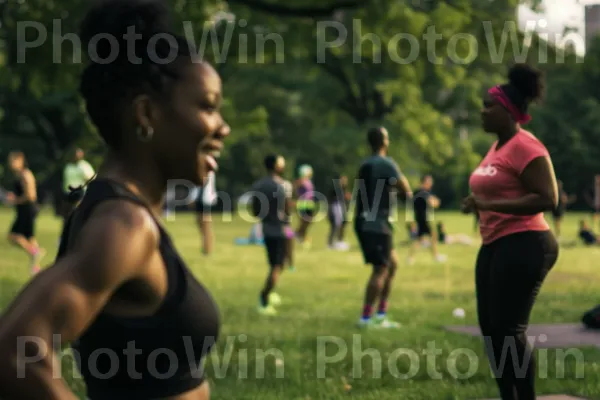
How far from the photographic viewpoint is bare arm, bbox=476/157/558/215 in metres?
4.67

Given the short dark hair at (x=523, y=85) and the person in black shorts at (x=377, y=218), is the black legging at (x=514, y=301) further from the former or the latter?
the person in black shorts at (x=377, y=218)

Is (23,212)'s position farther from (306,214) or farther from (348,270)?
(306,214)

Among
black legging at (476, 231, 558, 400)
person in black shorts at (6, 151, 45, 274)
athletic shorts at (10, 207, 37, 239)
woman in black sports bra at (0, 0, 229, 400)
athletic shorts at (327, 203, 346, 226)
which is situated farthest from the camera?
athletic shorts at (327, 203, 346, 226)

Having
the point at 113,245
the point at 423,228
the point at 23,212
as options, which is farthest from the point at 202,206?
the point at 113,245

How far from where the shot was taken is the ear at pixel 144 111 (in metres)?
1.98

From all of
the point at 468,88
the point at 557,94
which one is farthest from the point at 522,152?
the point at 557,94

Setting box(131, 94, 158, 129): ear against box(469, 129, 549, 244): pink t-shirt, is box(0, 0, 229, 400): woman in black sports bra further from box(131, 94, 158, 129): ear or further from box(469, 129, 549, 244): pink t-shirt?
box(469, 129, 549, 244): pink t-shirt

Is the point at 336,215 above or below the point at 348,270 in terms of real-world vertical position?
below

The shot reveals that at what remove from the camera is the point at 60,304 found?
168 centimetres

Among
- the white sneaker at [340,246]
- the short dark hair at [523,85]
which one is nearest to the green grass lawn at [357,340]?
the short dark hair at [523,85]

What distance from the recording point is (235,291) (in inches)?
477

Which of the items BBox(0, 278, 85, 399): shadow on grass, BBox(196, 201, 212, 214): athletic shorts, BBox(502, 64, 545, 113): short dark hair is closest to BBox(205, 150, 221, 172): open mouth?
BBox(0, 278, 85, 399): shadow on grass

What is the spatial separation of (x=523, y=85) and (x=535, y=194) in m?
0.65

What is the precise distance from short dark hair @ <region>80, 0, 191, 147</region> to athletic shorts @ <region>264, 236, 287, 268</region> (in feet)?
27.6
